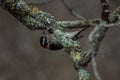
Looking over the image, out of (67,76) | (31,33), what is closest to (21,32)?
(31,33)

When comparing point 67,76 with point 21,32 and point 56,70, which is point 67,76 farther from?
point 21,32

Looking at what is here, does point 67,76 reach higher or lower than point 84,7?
lower

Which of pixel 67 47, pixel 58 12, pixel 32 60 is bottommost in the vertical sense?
pixel 32 60

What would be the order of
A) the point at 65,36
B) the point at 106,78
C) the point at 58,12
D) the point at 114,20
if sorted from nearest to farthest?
the point at 114,20, the point at 65,36, the point at 106,78, the point at 58,12

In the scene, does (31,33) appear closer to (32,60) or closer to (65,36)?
(32,60)

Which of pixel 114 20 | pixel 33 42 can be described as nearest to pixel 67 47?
pixel 114 20

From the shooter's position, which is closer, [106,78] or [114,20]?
[114,20]

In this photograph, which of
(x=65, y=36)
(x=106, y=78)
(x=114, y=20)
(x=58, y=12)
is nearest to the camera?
(x=114, y=20)
